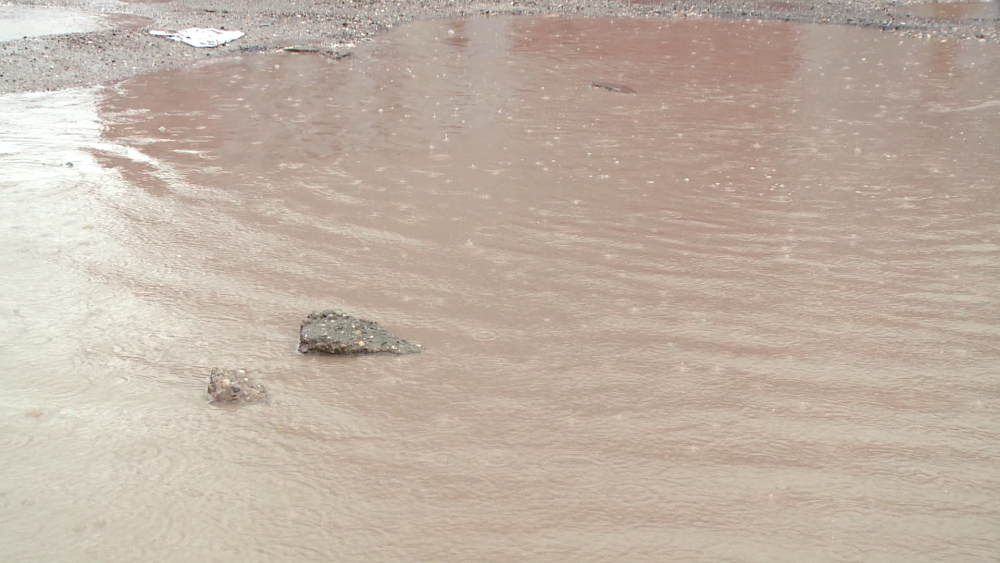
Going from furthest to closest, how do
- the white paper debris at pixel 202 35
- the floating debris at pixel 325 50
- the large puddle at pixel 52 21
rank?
the large puddle at pixel 52 21
the white paper debris at pixel 202 35
the floating debris at pixel 325 50

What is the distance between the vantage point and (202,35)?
12.3 meters

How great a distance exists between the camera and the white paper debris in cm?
1209

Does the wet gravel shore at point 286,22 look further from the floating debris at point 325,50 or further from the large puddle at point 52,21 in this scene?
the floating debris at point 325,50

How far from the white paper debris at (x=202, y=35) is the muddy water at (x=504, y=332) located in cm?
322

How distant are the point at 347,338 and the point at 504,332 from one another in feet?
2.68

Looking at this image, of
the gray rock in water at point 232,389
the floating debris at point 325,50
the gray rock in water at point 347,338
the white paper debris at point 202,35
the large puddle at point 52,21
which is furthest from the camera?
the large puddle at point 52,21

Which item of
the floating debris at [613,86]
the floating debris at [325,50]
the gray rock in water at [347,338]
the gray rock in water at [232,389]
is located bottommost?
the gray rock in water at [232,389]

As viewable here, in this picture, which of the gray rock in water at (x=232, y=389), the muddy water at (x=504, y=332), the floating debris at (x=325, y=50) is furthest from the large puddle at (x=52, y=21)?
the gray rock in water at (x=232, y=389)

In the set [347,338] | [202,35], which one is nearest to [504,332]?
[347,338]

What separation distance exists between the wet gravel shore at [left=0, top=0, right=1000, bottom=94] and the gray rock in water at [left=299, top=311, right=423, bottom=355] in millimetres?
7027

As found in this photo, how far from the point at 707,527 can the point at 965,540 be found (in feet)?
3.09

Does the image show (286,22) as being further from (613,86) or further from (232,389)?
(232,389)

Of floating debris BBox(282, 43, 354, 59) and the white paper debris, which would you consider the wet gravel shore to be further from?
floating debris BBox(282, 43, 354, 59)

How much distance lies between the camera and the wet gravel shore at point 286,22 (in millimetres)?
10664
